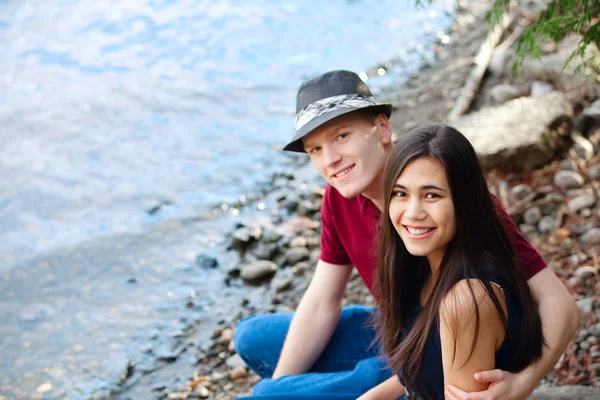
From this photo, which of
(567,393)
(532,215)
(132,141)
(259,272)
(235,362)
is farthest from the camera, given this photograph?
(132,141)

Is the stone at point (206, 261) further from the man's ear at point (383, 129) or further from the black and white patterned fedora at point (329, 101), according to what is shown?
the man's ear at point (383, 129)

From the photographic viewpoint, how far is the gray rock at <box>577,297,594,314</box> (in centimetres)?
359

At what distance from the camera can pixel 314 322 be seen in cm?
322

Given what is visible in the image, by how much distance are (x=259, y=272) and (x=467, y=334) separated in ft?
10.4

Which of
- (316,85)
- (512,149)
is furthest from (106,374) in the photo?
(512,149)

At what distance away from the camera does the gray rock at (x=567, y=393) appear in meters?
2.75

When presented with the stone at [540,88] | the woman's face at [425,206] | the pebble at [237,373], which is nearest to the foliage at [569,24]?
the woman's face at [425,206]

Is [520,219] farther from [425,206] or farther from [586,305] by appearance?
[425,206]

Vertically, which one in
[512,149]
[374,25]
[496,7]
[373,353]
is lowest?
[373,353]

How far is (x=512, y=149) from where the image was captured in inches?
191

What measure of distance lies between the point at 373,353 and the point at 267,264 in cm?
208

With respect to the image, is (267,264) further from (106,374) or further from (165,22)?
(165,22)

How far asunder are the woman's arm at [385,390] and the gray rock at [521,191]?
7.45ft

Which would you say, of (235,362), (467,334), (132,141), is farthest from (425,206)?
(132,141)
